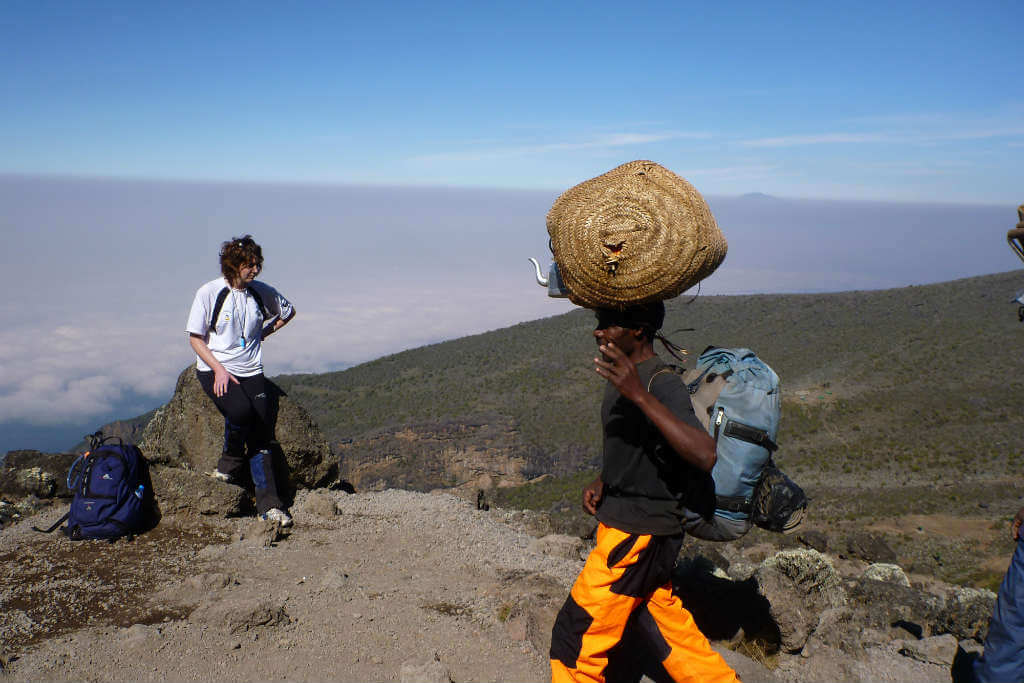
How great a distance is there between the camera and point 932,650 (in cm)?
471

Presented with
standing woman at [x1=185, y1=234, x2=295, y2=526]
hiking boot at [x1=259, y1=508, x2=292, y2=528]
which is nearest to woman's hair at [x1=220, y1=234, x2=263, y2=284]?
standing woman at [x1=185, y1=234, x2=295, y2=526]

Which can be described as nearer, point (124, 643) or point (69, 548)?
point (124, 643)

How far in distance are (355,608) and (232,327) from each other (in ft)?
8.01

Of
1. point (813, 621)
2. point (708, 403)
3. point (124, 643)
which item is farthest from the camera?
point (813, 621)

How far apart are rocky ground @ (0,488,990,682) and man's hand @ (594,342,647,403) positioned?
204 cm

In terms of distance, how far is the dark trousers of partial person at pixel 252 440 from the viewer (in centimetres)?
586

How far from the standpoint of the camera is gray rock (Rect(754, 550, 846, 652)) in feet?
15.6

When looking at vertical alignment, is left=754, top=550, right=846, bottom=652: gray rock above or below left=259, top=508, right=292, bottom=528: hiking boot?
below

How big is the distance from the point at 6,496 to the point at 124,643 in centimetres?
400

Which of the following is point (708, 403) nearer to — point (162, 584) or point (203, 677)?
point (203, 677)

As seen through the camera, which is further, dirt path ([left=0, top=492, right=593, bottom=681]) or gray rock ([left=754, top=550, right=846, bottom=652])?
gray rock ([left=754, top=550, right=846, bottom=652])

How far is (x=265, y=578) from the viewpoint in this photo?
513cm

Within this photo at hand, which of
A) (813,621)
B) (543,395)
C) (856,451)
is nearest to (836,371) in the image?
(856,451)

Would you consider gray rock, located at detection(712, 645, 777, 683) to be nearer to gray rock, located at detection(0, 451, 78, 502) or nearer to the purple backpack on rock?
the purple backpack on rock
